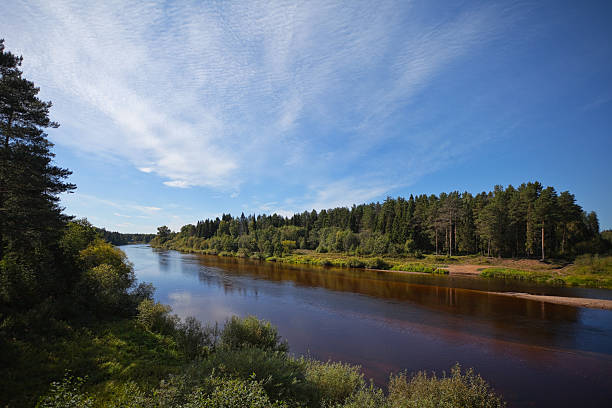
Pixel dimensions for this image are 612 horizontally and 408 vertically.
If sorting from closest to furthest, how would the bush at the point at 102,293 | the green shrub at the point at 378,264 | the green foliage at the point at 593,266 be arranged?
1. the bush at the point at 102,293
2. the green foliage at the point at 593,266
3. the green shrub at the point at 378,264

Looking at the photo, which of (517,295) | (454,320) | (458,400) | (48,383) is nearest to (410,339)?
(454,320)

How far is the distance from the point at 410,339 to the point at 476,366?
13.1 ft

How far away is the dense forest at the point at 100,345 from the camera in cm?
670

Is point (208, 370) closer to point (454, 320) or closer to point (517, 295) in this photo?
point (454, 320)

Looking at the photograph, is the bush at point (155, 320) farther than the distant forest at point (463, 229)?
No

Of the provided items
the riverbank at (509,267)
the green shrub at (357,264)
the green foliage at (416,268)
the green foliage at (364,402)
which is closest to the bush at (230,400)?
the green foliage at (364,402)

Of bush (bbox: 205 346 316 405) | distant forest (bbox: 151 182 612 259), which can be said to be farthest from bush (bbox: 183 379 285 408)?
distant forest (bbox: 151 182 612 259)

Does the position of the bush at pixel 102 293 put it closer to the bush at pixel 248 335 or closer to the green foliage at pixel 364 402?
the bush at pixel 248 335

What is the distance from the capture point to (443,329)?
18.8 m

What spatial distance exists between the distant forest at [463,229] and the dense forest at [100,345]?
5192cm

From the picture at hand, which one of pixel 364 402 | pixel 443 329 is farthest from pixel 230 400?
pixel 443 329

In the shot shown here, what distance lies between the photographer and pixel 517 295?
28875mm

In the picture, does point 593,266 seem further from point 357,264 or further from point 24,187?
point 24,187

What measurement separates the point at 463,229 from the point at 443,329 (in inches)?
1969
